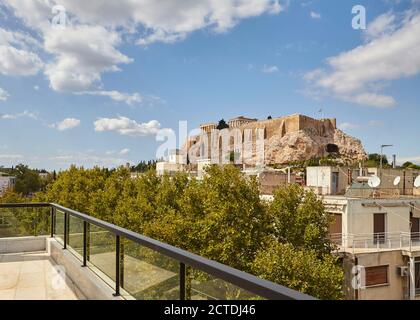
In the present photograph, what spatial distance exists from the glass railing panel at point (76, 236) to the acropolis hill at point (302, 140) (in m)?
83.0

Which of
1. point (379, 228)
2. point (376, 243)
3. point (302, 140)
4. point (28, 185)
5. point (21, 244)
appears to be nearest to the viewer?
point (21, 244)

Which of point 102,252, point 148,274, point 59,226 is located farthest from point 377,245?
point 148,274

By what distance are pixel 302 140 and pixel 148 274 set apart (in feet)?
280

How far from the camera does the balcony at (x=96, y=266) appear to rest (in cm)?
195

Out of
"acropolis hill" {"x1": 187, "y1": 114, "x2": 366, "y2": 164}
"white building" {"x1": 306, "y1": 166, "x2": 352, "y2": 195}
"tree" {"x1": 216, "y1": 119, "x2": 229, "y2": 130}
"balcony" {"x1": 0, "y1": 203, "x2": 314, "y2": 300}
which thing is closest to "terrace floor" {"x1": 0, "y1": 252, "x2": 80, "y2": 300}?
"balcony" {"x1": 0, "y1": 203, "x2": 314, "y2": 300}

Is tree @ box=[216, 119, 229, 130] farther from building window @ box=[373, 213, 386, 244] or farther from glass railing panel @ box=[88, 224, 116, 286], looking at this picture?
glass railing panel @ box=[88, 224, 116, 286]

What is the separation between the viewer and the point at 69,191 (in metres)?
30.3

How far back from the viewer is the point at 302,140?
8550 centimetres

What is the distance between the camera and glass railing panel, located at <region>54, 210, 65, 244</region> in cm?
599

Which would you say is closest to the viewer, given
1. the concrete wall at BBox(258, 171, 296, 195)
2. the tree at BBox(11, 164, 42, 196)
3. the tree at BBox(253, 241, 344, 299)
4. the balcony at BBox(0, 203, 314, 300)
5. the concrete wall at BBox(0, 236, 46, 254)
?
the balcony at BBox(0, 203, 314, 300)

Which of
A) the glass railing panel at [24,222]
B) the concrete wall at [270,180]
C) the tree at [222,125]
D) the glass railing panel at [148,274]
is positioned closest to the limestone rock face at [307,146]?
the tree at [222,125]

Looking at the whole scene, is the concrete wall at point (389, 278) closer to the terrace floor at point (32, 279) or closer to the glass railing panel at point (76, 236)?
the terrace floor at point (32, 279)

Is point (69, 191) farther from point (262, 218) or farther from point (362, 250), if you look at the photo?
point (362, 250)

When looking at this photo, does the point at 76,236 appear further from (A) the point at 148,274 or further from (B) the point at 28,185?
(B) the point at 28,185
